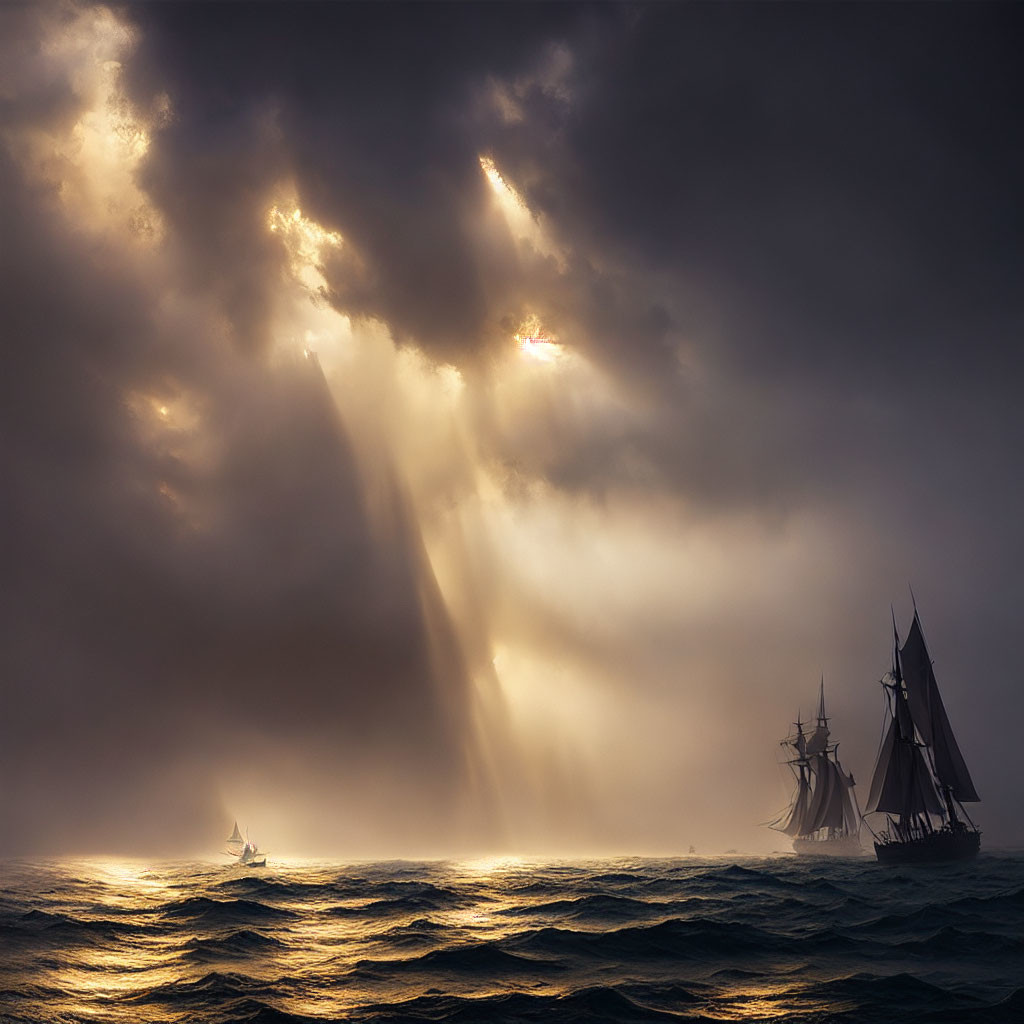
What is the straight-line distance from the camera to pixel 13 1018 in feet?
70.5

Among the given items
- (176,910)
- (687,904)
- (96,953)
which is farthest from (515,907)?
(96,953)

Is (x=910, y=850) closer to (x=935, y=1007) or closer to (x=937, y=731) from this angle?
(x=937, y=731)

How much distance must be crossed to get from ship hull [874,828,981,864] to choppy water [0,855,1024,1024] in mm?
109464

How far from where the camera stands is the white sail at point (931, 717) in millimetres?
139500

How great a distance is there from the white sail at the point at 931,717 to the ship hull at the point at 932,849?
10028 mm

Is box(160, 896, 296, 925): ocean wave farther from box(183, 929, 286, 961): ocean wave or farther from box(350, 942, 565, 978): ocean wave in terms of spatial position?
box(350, 942, 565, 978): ocean wave

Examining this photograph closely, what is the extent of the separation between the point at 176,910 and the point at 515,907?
22441 mm

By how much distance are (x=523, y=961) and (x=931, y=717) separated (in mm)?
136383

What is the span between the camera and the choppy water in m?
22.5

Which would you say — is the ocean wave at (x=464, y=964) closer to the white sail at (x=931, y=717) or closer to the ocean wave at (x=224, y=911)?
the ocean wave at (x=224, y=911)

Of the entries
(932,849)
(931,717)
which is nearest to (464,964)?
(931,717)

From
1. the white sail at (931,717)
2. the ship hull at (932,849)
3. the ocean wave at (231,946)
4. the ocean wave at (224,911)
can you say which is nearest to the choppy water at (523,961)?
the ocean wave at (231,946)

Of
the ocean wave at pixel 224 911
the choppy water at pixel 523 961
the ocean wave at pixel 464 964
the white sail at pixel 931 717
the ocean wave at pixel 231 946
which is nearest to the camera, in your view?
the choppy water at pixel 523 961

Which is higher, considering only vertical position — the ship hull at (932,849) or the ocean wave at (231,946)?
the ocean wave at (231,946)
